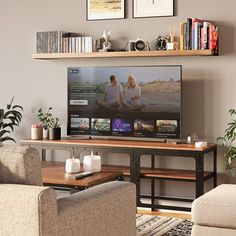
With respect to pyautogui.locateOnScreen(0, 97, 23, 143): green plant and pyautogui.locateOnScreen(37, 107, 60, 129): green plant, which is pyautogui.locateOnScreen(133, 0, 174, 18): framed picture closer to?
pyautogui.locateOnScreen(37, 107, 60, 129): green plant

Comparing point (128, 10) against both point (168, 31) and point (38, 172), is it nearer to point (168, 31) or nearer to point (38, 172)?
point (168, 31)

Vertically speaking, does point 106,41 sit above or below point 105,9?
below

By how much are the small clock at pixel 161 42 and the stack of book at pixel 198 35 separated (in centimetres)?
19

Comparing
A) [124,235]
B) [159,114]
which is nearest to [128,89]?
[159,114]

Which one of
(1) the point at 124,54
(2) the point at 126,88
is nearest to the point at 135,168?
(2) the point at 126,88

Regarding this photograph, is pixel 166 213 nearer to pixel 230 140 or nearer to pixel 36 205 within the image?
pixel 230 140

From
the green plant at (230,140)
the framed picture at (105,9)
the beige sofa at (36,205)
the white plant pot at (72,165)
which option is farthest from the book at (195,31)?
the beige sofa at (36,205)

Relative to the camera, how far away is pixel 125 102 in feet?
19.7

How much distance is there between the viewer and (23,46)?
671 cm

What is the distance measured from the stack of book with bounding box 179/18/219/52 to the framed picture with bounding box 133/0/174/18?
31 centimetres

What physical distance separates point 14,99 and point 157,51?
192 centimetres

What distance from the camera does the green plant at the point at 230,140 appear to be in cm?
550

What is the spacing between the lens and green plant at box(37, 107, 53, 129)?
6328mm

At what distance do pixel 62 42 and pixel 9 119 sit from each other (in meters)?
1.15
